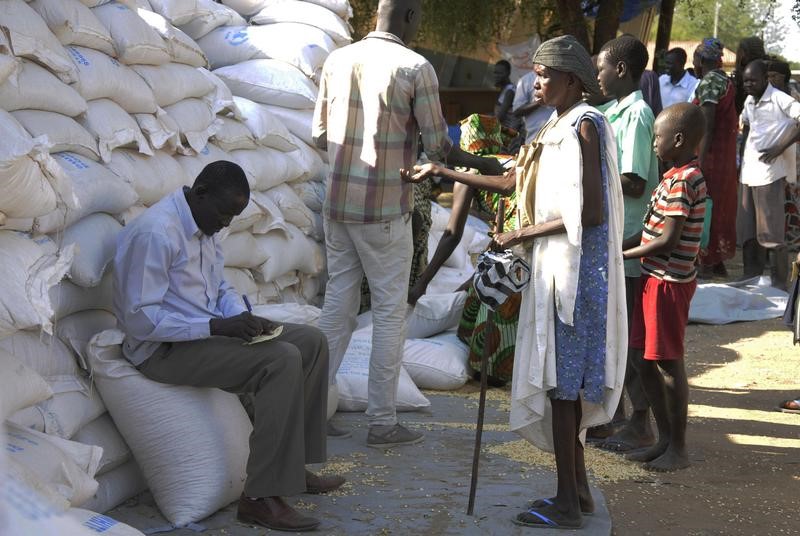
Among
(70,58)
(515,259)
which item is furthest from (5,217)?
(515,259)

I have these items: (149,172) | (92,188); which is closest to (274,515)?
(92,188)

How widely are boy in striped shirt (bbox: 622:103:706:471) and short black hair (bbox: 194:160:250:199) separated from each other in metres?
1.67

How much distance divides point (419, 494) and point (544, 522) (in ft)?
1.83

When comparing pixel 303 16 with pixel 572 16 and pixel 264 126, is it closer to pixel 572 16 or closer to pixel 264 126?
pixel 264 126

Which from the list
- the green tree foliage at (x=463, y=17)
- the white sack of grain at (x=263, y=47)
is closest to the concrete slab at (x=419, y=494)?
the white sack of grain at (x=263, y=47)

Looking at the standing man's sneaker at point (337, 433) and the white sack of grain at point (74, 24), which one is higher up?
the white sack of grain at point (74, 24)

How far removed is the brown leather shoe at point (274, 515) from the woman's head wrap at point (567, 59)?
175 centimetres

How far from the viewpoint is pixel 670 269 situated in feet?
15.4

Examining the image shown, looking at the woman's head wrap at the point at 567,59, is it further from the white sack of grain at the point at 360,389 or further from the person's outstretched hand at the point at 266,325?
the white sack of grain at the point at 360,389

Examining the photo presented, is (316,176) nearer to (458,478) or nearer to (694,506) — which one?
(458,478)

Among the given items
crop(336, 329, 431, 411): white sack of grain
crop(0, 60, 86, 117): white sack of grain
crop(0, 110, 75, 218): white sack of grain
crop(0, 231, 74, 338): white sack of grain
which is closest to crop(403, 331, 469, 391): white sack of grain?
crop(336, 329, 431, 411): white sack of grain

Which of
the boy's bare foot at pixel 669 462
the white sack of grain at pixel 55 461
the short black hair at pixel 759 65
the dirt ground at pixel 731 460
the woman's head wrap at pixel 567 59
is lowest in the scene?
the dirt ground at pixel 731 460

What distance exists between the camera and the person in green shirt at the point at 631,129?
4762 millimetres

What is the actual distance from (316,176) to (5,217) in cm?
383
